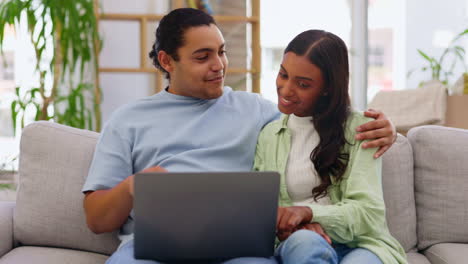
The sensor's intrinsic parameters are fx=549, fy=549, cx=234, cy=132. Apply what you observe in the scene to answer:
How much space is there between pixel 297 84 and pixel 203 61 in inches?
11.9

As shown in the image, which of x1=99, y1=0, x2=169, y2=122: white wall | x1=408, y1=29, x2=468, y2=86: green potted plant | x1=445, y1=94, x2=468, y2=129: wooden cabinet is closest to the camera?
x1=445, y1=94, x2=468, y2=129: wooden cabinet

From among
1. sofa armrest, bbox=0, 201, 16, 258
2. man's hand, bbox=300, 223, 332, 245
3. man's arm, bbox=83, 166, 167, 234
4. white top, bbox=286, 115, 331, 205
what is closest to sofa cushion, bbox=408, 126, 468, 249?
white top, bbox=286, 115, 331, 205

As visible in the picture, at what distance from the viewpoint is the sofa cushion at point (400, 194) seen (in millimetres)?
1562

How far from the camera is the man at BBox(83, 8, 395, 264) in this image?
55.2 inches

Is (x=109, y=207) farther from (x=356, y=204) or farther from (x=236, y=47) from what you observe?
(x=236, y=47)

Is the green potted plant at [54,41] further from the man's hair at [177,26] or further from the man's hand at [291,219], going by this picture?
the man's hand at [291,219]

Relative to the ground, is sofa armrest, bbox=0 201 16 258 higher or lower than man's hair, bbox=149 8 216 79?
lower

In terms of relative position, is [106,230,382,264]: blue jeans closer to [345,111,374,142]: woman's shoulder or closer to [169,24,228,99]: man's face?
[345,111,374,142]: woman's shoulder

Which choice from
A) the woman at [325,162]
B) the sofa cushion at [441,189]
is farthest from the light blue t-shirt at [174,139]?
the sofa cushion at [441,189]

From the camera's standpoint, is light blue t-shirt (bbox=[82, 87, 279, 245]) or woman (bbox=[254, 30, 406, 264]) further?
light blue t-shirt (bbox=[82, 87, 279, 245])

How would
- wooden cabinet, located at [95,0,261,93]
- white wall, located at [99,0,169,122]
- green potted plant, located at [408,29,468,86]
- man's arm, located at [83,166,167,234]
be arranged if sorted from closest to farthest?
1. man's arm, located at [83,166,167,234]
2. green potted plant, located at [408,29,468,86]
3. wooden cabinet, located at [95,0,261,93]
4. white wall, located at [99,0,169,122]

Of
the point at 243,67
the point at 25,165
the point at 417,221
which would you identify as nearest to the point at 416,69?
the point at 243,67

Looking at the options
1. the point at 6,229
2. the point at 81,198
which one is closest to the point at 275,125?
the point at 81,198

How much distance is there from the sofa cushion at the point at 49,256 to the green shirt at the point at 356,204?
1.79 ft
